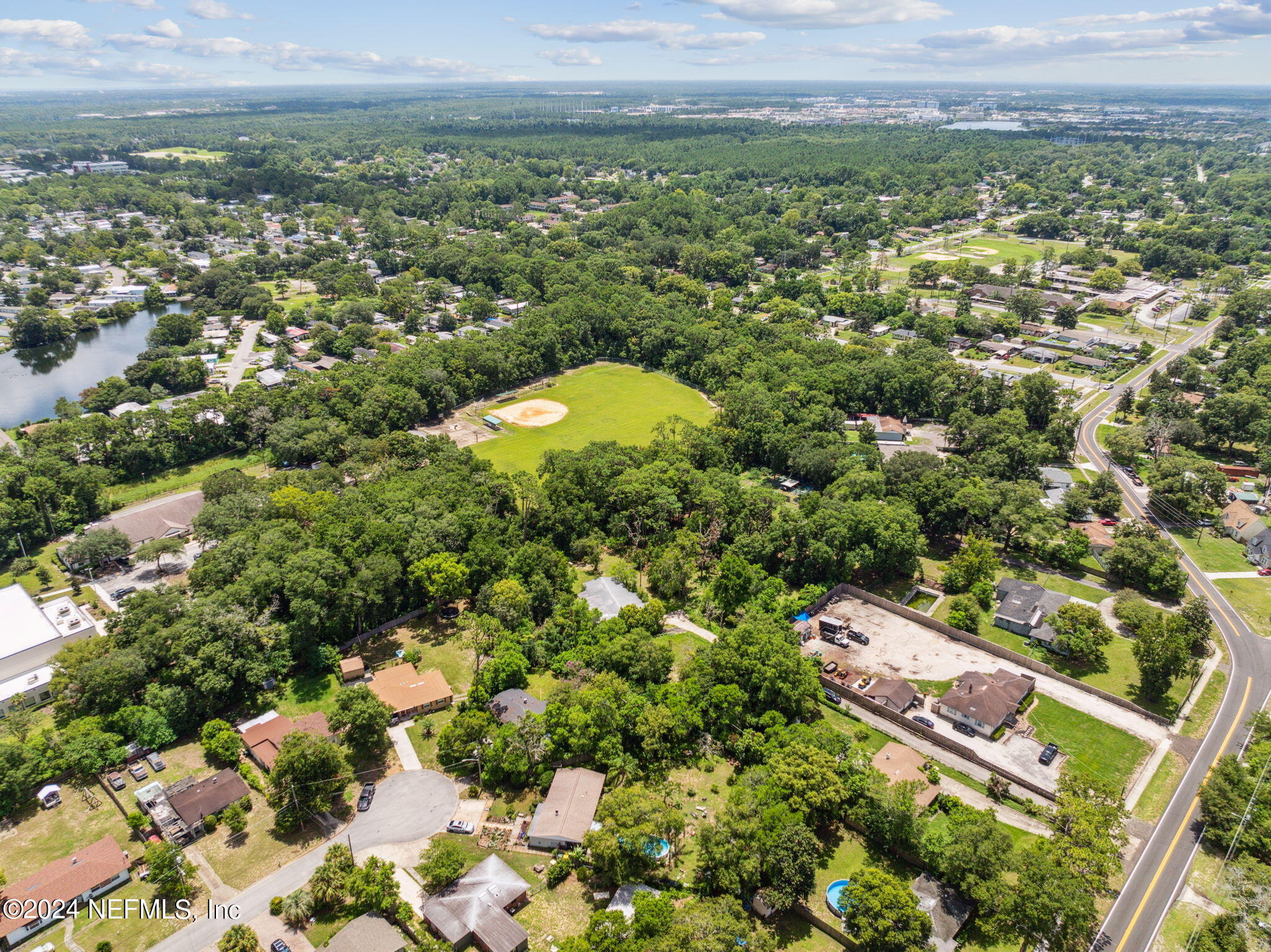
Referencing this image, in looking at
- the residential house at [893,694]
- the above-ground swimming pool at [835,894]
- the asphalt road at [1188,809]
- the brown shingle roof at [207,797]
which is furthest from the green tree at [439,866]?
the asphalt road at [1188,809]

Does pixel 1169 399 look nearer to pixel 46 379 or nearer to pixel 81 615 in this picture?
pixel 81 615

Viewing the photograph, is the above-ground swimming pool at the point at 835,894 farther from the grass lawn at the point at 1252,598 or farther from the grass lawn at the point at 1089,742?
the grass lawn at the point at 1252,598

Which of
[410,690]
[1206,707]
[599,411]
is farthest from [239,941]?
[599,411]

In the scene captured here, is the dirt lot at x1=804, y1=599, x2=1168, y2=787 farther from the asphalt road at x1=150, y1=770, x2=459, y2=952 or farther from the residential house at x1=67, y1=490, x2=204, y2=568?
the residential house at x1=67, y1=490, x2=204, y2=568

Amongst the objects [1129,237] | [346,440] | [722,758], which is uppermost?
[1129,237]

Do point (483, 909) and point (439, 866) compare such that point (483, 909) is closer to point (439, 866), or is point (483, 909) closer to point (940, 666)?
point (439, 866)

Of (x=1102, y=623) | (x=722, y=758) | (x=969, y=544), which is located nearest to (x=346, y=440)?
(x=722, y=758)
